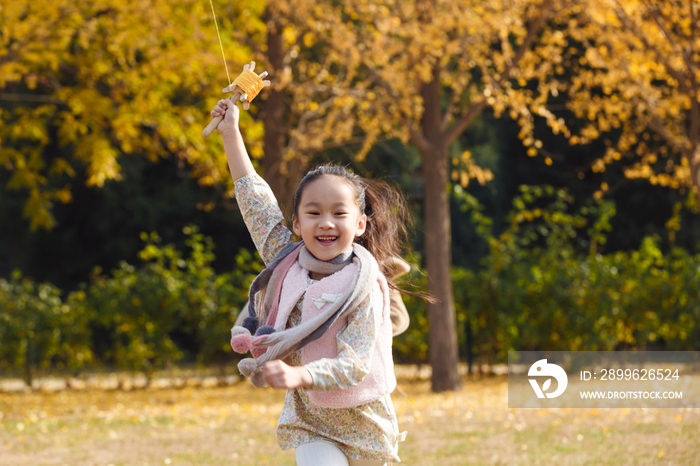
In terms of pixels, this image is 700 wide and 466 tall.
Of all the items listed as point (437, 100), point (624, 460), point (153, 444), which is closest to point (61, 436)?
point (153, 444)

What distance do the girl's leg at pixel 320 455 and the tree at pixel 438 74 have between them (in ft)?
17.2

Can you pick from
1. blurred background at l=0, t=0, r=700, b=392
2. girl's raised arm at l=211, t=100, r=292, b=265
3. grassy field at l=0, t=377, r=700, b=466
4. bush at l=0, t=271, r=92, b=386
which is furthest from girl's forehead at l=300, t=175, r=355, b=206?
bush at l=0, t=271, r=92, b=386

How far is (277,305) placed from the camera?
2.25 metres

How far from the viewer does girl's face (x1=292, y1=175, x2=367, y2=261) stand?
219 cm

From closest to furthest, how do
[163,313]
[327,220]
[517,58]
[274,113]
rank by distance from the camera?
1. [327,220]
2. [517,58]
3. [274,113]
4. [163,313]

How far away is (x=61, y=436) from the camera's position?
19.4 ft

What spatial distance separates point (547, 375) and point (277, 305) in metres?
7.18

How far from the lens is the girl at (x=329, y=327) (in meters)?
2.05

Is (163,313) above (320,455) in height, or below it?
above

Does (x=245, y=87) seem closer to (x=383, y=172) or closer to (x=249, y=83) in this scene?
(x=249, y=83)

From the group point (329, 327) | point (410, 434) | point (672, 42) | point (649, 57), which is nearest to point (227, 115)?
point (329, 327)

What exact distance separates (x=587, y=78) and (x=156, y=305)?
594 centimetres

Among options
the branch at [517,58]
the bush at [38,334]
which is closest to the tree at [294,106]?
the branch at [517,58]

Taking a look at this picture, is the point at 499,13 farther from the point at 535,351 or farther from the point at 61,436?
the point at 61,436
